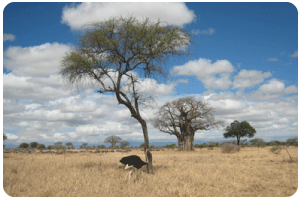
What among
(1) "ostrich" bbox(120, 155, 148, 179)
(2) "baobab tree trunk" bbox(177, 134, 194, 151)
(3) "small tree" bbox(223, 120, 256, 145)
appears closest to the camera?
(1) "ostrich" bbox(120, 155, 148, 179)

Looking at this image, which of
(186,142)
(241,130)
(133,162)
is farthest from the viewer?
(241,130)

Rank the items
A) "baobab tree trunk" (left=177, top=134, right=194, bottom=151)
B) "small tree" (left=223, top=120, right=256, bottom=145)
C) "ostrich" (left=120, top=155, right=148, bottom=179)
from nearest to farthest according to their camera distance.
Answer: "ostrich" (left=120, top=155, right=148, bottom=179)
"baobab tree trunk" (left=177, top=134, right=194, bottom=151)
"small tree" (left=223, top=120, right=256, bottom=145)

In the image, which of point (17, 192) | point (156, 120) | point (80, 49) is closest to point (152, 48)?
point (80, 49)

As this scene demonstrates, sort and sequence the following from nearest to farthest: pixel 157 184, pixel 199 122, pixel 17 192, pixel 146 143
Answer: pixel 17 192
pixel 157 184
pixel 146 143
pixel 199 122

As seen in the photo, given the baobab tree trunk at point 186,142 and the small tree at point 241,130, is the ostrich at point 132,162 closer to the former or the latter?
the baobab tree trunk at point 186,142

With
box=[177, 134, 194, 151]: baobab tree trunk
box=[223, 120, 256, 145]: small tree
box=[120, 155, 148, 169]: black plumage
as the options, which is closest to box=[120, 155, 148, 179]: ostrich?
box=[120, 155, 148, 169]: black plumage

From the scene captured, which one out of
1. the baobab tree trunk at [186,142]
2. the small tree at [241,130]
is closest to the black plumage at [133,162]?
the baobab tree trunk at [186,142]

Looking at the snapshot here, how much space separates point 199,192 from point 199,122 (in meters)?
27.8

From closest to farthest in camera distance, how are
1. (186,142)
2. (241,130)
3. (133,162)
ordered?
(133,162)
(186,142)
(241,130)

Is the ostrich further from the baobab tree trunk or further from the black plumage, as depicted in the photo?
the baobab tree trunk

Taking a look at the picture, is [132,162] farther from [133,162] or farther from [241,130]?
[241,130]

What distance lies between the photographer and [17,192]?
22.6 feet

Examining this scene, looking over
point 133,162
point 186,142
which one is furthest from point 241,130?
point 133,162

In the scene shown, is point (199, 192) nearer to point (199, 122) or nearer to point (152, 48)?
point (152, 48)
